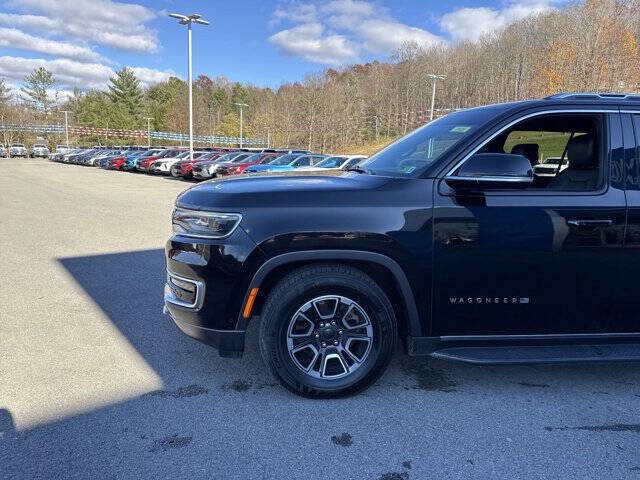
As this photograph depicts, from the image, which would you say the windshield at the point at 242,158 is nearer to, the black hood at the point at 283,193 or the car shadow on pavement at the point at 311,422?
the car shadow on pavement at the point at 311,422

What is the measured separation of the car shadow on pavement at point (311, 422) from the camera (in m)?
2.46

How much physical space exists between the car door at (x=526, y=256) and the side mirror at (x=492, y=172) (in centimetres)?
6

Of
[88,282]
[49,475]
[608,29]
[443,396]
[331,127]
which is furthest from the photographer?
[331,127]

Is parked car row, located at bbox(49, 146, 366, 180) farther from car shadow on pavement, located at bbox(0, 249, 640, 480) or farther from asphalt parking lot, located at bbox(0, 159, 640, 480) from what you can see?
car shadow on pavement, located at bbox(0, 249, 640, 480)

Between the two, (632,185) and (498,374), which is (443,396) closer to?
Result: (498,374)

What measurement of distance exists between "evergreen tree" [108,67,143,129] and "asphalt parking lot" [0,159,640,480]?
307 ft

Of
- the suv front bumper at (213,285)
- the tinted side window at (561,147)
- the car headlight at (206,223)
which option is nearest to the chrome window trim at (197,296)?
the suv front bumper at (213,285)

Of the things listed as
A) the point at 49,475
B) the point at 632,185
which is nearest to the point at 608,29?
the point at 632,185

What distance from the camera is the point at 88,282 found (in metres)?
5.64

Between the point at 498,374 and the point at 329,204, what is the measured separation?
6.19 feet

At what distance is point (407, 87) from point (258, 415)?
83.5 metres

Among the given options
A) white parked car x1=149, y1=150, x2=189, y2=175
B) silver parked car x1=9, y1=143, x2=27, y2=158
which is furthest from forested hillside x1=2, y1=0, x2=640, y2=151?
white parked car x1=149, y1=150, x2=189, y2=175

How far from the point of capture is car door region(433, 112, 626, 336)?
2947 millimetres

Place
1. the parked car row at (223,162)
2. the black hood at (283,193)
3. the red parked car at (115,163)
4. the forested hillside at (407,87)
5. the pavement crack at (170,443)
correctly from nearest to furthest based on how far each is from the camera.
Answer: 1. the pavement crack at (170,443)
2. the black hood at (283,193)
3. the parked car row at (223,162)
4. the red parked car at (115,163)
5. the forested hillside at (407,87)
